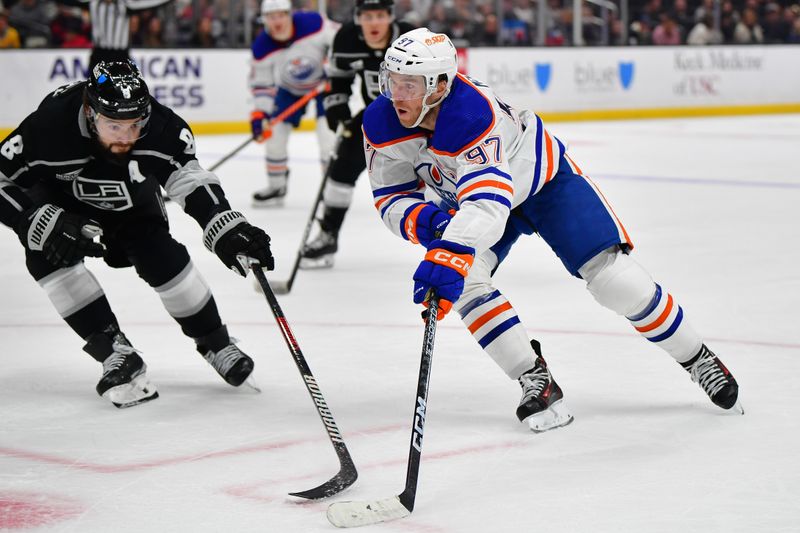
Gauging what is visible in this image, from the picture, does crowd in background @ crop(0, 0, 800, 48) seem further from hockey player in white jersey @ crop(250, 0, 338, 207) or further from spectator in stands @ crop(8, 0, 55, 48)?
hockey player in white jersey @ crop(250, 0, 338, 207)

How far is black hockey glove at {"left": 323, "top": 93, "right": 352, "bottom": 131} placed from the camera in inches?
203

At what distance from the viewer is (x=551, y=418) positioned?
2.69 metres

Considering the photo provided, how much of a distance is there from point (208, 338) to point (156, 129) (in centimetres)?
58

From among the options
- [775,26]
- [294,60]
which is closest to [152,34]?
[294,60]

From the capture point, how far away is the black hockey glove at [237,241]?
2783 mm

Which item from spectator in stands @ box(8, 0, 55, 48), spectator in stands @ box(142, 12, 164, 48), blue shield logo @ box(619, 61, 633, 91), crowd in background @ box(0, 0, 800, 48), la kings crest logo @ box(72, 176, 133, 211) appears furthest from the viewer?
blue shield logo @ box(619, 61, 633, 91)

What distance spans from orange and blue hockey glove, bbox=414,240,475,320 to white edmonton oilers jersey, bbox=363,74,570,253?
1.0 inches

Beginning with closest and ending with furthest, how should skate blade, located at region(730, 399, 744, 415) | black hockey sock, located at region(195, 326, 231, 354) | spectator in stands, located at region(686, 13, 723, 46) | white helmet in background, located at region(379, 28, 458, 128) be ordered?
white helmet in background, located at region(379, 28, 458, 128)
skate blade, located at region(730, 399, 744, 415)
black hockey sock, located at region(195, 326, 231, 354)
spectator in stands, located at region(686, 13, 723, 46)

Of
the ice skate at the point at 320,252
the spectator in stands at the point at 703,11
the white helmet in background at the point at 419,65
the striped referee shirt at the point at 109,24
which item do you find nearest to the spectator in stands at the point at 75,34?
the striped referee shirt at the point at 109,24

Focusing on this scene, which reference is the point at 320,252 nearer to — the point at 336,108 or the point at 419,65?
the point at 336,108

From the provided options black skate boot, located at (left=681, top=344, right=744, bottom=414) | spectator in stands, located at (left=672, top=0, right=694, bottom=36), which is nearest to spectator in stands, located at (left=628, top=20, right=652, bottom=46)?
spectator in stands, located at (left=672, top=0, right=694, bottom=36)

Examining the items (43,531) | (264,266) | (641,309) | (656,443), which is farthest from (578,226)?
(43,531)

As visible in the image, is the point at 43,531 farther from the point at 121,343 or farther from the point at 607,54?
the point at 607,54

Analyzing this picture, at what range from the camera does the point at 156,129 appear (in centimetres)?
287
